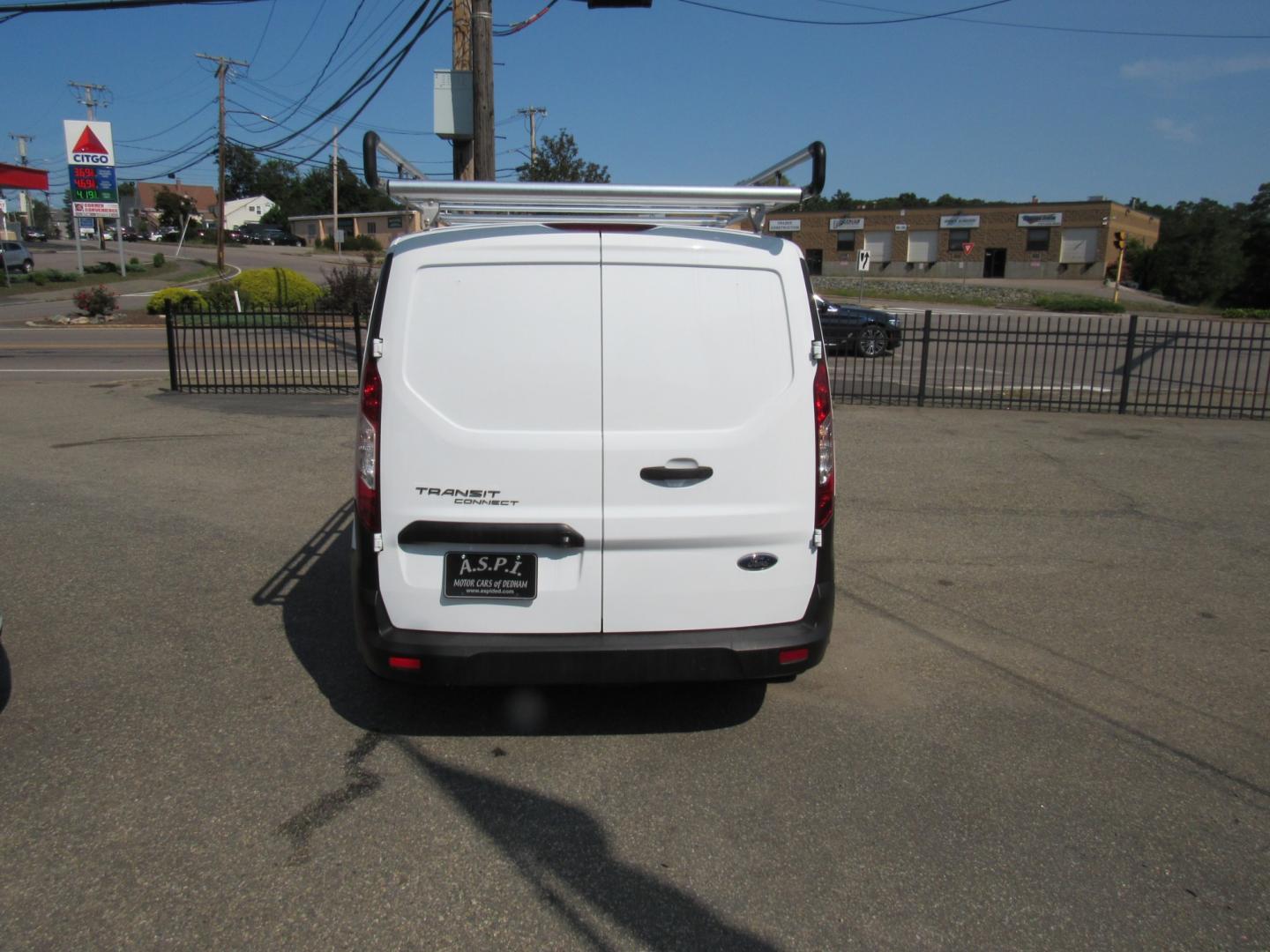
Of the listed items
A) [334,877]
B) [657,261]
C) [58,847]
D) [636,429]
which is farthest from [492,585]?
[58,847]

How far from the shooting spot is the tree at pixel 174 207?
9345 centimetres

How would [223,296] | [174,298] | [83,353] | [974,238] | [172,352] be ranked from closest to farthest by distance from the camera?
[172,352] → [83,353] → [174,298] → [223,296] → [974,238]

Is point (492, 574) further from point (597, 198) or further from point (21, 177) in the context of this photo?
point (21, 177)

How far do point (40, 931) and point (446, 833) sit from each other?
1.19 metres

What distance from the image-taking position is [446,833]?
10.9 feet

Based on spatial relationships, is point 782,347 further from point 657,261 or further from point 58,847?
point 58,847

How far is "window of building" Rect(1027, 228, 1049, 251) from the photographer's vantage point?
74.1 m

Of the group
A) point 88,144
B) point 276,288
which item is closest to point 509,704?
point 276,288

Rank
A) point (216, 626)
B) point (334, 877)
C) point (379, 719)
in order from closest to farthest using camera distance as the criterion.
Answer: point (334, 877) → point (379, 719) → point (216, 626)

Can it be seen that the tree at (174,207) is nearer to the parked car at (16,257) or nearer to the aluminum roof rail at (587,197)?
the parked car at (16,257)

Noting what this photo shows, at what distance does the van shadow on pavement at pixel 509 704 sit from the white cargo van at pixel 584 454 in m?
0.54

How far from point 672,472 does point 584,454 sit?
0.33 metres

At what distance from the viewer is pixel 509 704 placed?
4359mm

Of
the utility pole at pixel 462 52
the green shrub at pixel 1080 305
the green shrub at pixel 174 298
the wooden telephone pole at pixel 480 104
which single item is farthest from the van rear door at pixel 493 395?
the green shrub at pixel 1080 305
